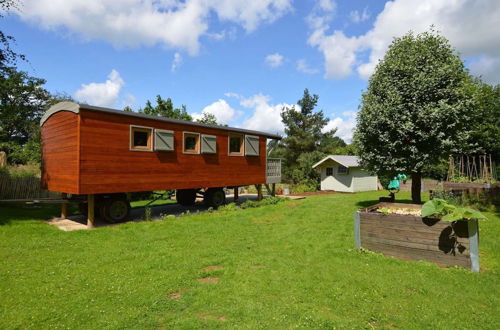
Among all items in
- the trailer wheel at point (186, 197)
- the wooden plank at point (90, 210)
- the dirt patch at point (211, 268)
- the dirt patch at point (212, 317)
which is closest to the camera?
the dirt patch at point (212, 317)

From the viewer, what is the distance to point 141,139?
13.2 metres

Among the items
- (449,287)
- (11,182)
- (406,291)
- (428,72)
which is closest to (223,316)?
(406,291)

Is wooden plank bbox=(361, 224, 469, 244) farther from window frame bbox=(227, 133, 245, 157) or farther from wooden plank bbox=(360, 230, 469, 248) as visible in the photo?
window frame bbox=(227, 133, 245, 157)

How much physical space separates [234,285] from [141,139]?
383 inches

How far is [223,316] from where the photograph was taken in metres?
4.24

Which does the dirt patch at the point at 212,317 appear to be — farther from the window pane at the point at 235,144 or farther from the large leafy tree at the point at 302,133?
the large leafy tree at the point at 302,133

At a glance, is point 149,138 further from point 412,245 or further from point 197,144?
point 412,245

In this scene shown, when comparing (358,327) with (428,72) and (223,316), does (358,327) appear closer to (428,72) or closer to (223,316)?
(223,316)

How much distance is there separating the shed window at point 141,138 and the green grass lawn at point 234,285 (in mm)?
4405

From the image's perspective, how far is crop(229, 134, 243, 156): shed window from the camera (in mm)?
16394

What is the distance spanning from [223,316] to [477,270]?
5.14 meters

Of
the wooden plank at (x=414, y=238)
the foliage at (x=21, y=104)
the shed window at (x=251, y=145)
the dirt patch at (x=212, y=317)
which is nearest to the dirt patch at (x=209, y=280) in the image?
the dirt patch at (x=212, y=317)

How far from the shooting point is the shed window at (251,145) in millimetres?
16984

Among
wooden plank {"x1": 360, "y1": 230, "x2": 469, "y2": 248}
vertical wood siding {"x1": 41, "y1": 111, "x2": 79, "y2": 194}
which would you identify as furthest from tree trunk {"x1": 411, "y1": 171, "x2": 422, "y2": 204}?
vertical wood siding {"x1": 41, "y1": 111, "x2": 79, "y2": 194}
